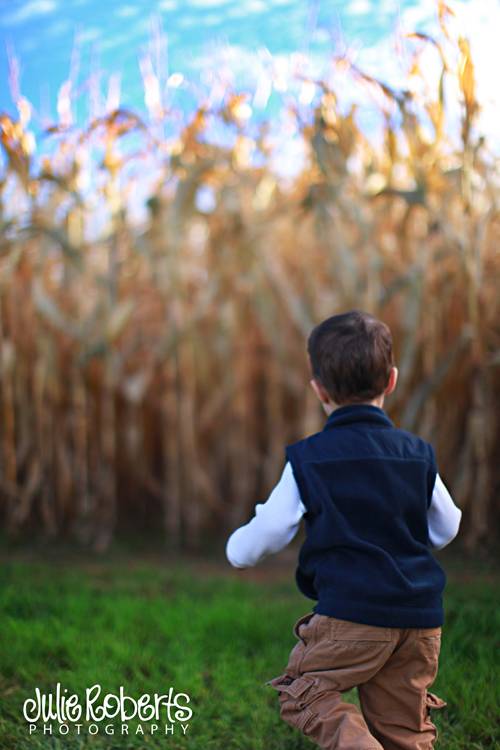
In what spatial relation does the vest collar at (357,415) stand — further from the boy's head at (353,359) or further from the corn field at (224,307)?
the corn field at (224,307)

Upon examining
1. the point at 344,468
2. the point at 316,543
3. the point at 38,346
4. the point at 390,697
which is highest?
the point at 38,346

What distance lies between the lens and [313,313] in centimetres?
321

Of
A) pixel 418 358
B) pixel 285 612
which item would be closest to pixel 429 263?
pixel 418 358

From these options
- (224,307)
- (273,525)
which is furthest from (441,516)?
(224,307)

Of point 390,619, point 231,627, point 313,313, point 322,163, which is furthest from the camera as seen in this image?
point 313,313

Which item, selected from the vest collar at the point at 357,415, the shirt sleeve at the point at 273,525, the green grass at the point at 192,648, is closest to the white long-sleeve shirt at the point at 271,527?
the shirt sleeve at the point at 273,525

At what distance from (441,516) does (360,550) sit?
0.21m

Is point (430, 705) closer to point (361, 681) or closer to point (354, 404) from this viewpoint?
point (361, 681)

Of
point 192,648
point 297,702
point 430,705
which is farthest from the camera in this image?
point 192,648

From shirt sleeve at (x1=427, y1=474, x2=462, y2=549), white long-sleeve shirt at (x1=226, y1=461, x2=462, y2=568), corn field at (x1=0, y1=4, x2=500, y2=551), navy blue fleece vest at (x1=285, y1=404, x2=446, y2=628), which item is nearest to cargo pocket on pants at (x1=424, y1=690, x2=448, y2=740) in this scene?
navy blue fleece vest at (x1=285, y1=404, x2=446, y2=628)

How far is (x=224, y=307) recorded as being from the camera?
10.7 feet

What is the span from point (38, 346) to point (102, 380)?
35 cm

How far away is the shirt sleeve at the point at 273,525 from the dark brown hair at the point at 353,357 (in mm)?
192

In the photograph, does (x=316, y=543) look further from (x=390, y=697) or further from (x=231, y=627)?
(x=231, y=627)
